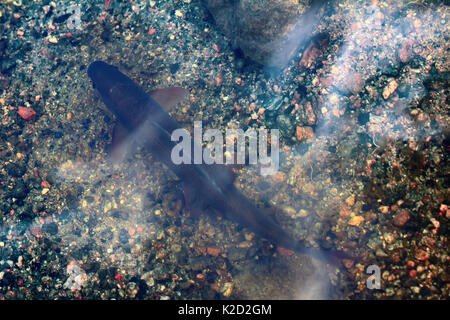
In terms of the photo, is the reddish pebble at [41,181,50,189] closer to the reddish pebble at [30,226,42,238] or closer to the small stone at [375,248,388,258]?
the reddish pebble at [30,226,42,238]

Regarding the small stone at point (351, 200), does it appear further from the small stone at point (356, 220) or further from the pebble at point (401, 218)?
the pebble at point (401, 218)

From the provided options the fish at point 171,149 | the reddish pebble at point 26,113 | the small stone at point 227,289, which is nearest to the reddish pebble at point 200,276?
the small stone at point 227,289

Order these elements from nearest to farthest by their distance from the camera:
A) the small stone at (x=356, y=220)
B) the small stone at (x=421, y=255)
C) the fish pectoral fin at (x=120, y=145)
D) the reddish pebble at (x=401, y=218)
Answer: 1. the small stone at (x=421, y=255)
2. the reddish pebble at (x=401, y=218)
3. the small stone at (x=356, y=220)
4. the fish pectoral fin at (x=120, y=145)

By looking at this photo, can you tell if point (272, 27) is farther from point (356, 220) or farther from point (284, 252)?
point (284, 252)

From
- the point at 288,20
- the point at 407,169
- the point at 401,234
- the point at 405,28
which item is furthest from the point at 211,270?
the point at 405,28

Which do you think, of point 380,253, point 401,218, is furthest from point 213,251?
point 401,218

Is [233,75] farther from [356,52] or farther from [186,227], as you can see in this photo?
[186,227]

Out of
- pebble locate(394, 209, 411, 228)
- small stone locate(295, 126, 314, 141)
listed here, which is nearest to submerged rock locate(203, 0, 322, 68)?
small stone locate(295, 126, 314, 141)
